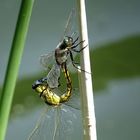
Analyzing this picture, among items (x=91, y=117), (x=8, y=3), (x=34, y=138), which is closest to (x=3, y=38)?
(x=8, y=3)

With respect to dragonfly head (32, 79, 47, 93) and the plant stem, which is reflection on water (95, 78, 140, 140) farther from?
the plant stem

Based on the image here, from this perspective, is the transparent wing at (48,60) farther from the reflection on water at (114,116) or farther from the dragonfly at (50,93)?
the reflection on water at (114,116)

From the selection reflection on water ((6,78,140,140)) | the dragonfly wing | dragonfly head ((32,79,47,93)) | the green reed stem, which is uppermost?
reflection on water ((6,78,140,140))

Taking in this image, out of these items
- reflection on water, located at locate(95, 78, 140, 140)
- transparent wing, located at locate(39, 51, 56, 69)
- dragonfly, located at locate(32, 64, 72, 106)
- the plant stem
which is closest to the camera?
the plant stem

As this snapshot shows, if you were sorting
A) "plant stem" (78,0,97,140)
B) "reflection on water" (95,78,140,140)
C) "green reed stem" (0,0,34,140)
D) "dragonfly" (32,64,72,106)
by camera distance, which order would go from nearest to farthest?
"green reed stem" (0,0,34,140) → "plant stem" (78,0,97,140) → "dragonfly" (32,64,72,106) → "reflection on water" (95,78,140,140)

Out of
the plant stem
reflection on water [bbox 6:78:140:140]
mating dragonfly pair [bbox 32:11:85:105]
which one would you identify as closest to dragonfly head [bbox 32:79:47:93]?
mating dragonfly pair [bbox 32:11:85:105]

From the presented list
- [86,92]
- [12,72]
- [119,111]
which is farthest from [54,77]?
[119,111]

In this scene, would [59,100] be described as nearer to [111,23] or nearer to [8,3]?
[111,23]
